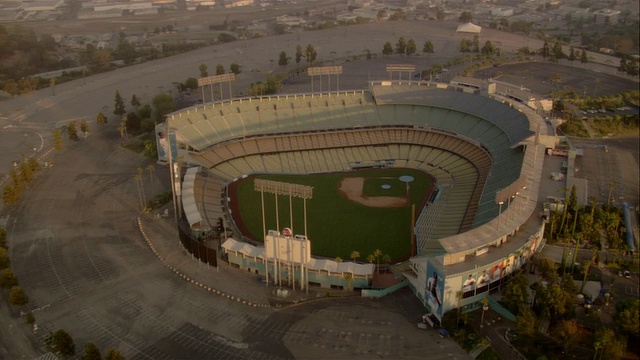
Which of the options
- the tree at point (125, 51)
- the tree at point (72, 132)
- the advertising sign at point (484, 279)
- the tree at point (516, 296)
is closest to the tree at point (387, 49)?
the tree at point (125, 51)

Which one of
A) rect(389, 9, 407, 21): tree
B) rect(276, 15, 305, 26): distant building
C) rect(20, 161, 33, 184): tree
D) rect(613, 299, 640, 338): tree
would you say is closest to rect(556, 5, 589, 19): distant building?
rect(389, 9, 407, 21): tree

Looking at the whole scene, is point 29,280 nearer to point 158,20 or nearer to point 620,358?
point 620,358

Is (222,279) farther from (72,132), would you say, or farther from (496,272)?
(72,132)

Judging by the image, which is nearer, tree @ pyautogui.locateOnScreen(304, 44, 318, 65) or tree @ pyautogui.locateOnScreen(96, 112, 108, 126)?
tree @ pyautogui.locateOnScreen(96, 112, 108, 126)

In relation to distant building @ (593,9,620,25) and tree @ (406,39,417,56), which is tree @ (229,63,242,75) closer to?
tree @ (406,39,417,56)

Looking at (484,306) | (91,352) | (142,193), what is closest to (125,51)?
(142,193)
